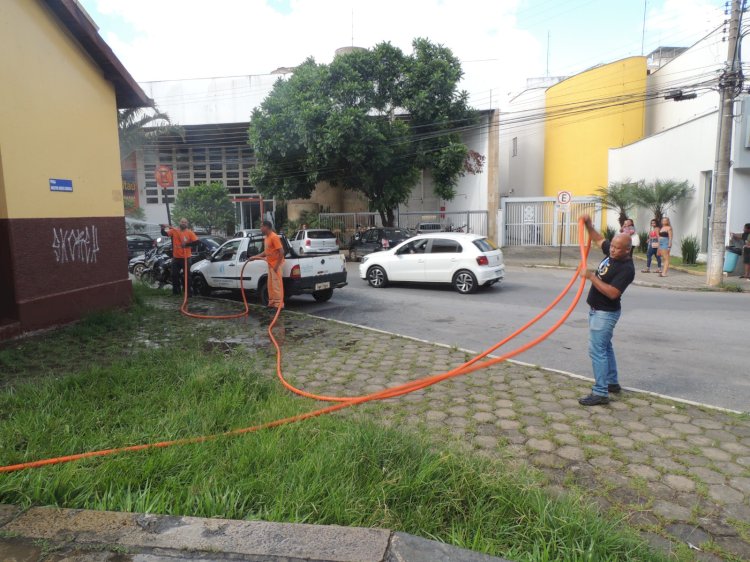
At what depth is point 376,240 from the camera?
22.0 m

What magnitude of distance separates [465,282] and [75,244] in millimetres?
8365

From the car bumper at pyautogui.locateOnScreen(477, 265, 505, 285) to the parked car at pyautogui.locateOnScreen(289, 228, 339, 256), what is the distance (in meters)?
8.39

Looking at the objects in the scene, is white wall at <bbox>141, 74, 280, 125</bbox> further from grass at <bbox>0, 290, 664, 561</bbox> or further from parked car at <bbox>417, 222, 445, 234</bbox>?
grass at <bbox>0, 290, 664, 561</bbox>

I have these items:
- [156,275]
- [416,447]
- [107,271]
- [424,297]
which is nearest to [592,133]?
[424,297]

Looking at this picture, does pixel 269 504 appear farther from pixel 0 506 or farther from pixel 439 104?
pixel 439 104

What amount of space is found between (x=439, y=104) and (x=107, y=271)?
18.3 m

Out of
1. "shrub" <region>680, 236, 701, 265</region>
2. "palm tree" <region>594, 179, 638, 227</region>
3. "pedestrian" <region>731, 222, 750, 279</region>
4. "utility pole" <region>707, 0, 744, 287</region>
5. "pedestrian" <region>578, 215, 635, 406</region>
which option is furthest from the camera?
"palm tree" <region>594, 179, 638, 227</region>

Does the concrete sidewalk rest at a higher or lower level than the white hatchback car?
lower

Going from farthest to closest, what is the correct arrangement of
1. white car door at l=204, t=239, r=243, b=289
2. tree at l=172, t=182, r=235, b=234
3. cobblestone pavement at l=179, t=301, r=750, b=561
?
tree at l=172, t=182, r=235, b=234 < white car door at l=204, t=239, r=243, b=289 < cobblestone pavement at l=179, t=301, r=750, b=561

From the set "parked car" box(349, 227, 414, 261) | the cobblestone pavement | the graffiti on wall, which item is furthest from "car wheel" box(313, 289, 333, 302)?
"parked car" box(349, 227, 414, 261)

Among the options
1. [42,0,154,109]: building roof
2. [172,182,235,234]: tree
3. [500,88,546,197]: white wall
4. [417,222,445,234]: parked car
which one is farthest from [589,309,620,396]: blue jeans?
[172,182,235,234]: tree

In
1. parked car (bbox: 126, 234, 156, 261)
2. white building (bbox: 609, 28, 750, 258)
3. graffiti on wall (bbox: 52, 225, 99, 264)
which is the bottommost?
parked car (bbox: 126, 234, 156, 261)

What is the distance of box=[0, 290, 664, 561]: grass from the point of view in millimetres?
2881

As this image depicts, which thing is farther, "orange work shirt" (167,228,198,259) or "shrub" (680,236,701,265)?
"shrub" (680,236,701,265)
